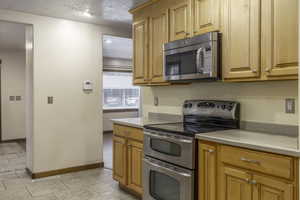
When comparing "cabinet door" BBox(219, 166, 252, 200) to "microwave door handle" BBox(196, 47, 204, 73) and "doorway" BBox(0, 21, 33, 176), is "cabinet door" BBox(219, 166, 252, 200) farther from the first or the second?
"doorway" BBox(0, 21, 33, 176)

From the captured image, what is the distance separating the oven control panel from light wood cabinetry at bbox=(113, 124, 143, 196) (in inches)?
24.0

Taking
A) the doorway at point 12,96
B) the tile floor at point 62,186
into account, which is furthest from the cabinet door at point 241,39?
the doorway at point 12,96

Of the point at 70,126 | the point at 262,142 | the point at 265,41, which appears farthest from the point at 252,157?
the point at 70,126

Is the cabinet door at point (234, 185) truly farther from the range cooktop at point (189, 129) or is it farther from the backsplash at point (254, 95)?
the backsplash at point (254, 95)

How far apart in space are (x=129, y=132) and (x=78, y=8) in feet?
5.78

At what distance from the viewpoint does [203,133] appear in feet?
7.08

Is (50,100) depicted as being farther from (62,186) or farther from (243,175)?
(243,175)

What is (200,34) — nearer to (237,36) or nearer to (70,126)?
(237,36)

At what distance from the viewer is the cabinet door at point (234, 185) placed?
70.7 inches

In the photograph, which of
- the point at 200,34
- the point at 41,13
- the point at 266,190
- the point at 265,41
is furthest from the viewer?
the point at 41,13

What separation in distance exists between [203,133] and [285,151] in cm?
70

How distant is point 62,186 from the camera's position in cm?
342

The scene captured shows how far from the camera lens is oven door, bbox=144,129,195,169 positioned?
7.13 ft

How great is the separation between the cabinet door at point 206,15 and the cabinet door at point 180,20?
10 cm
